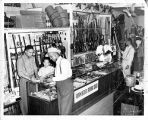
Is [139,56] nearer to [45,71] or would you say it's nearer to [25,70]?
[45,71]

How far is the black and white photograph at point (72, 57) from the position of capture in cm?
148

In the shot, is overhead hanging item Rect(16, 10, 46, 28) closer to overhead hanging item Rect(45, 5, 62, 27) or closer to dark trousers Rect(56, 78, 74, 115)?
overhead hanging item Rect(45, 5, 62, 27)

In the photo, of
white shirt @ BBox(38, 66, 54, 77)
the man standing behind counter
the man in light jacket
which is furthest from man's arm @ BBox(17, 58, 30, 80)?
the man in light jacket

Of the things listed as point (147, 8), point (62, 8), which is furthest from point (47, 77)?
point (147, 8)

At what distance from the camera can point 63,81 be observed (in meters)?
1.50

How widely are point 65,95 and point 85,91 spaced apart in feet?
0.51

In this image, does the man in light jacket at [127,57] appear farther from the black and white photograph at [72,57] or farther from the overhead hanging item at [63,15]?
the overhead hanging item at [63,15]

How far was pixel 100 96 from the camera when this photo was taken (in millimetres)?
1594

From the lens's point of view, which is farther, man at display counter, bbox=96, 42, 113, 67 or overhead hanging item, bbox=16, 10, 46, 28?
man at display counter, bbox=96, 42, 113, 67

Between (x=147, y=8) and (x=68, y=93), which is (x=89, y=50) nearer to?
(x=68, y=93)

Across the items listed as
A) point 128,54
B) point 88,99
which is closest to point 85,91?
point 88,99

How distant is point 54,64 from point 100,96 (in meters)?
0.41

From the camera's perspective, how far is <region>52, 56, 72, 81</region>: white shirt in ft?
4.93

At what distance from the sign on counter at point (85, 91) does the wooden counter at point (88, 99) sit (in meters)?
0.01
